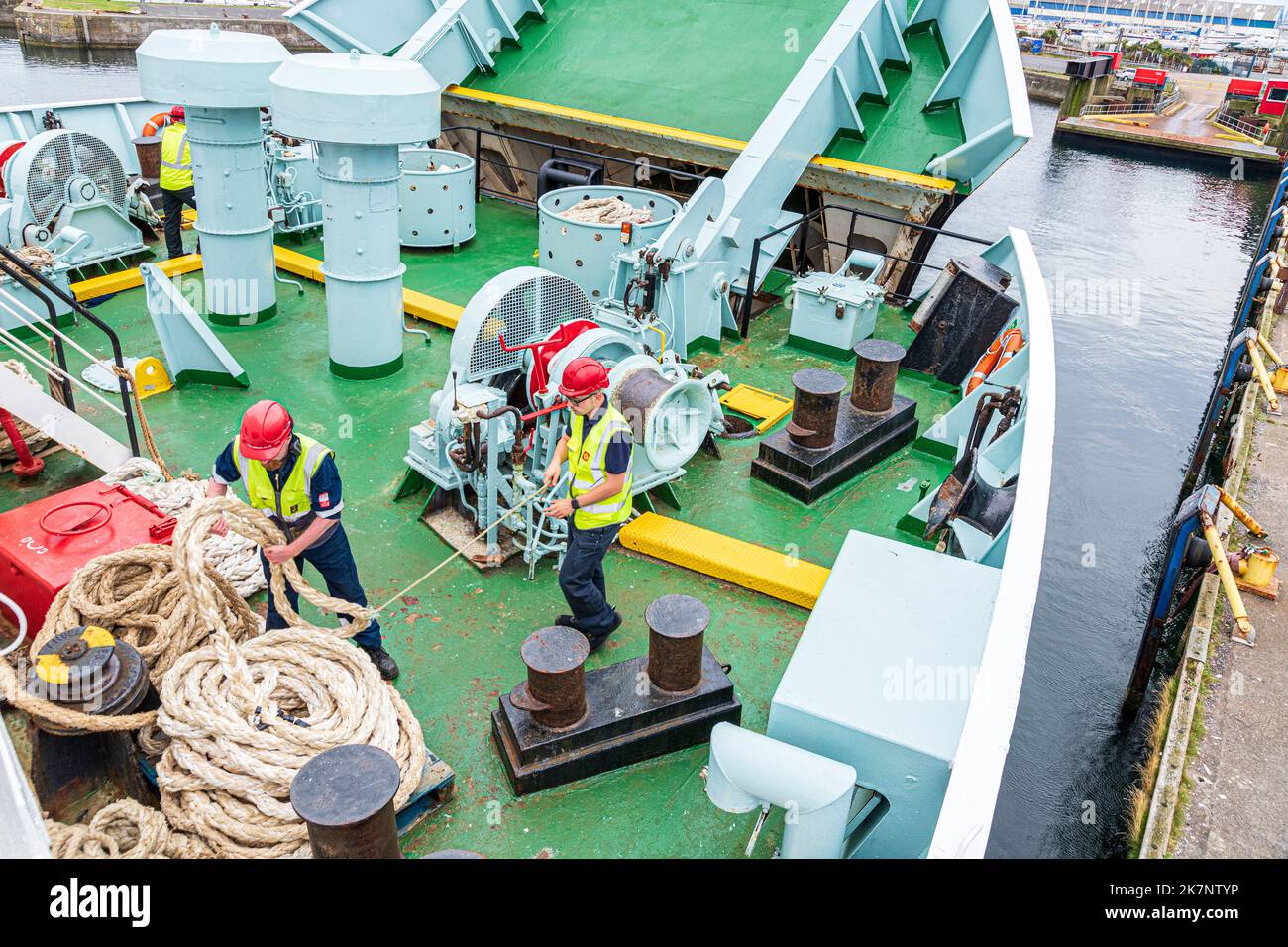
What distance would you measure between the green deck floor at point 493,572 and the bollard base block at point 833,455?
9cm

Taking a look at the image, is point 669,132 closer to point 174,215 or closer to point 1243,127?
point 174,215

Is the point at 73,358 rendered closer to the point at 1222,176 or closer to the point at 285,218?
the point at 285,218

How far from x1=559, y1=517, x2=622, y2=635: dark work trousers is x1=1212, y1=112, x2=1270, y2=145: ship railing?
38419 mm

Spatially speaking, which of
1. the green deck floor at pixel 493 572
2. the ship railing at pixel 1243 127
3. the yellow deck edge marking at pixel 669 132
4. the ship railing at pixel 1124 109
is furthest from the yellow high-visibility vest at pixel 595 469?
the ship railing at pixel 1124 109

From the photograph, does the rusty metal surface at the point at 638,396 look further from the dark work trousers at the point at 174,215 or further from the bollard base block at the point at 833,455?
the dark work trousers at the point at 174,215

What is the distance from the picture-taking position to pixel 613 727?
3.54 metres

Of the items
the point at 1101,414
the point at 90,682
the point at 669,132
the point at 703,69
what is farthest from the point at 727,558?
the point at 1101,414

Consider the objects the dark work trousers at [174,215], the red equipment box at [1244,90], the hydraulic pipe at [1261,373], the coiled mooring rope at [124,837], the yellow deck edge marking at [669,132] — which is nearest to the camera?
the coiled mooring rope at [124,837]

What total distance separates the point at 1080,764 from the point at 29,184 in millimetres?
9566

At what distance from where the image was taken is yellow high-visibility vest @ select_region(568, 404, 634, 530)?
3.84 metres

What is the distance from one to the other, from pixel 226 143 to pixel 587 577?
15.5ft

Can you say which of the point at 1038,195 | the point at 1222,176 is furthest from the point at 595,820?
the point at 1222,176

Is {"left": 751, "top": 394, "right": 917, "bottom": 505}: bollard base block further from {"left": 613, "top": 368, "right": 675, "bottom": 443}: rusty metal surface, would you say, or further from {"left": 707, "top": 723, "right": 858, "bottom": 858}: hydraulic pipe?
{"left": 707, "top": 723, "right": 858, "bottom": 858}: hydraulic pipe

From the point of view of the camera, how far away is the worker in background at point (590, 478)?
12.6 feet
